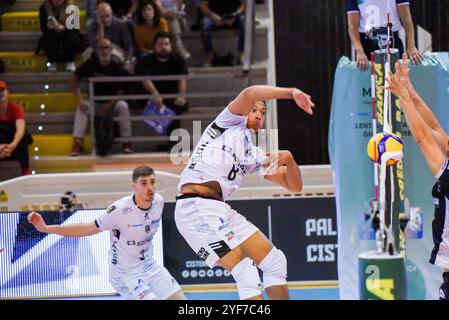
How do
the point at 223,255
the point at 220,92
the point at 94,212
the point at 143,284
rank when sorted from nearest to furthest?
1. the point at 223,255
2. the point at 143,284
3. the point at 94,212
4. the point at 220,92

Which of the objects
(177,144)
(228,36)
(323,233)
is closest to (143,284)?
(177,144)

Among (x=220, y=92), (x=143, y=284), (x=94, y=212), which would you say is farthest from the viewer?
(x=220, y=92)

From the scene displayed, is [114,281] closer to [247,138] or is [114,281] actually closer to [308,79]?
[247,138]

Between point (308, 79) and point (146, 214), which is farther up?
point (308, 79)

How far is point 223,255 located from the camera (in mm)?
6852

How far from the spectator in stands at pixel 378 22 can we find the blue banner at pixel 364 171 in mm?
104

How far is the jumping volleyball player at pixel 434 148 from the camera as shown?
6199 mm

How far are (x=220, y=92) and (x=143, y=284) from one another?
2191 millimetres

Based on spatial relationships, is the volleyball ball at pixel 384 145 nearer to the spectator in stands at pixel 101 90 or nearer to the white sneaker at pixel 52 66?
the spectator in stands at pixel 101 90

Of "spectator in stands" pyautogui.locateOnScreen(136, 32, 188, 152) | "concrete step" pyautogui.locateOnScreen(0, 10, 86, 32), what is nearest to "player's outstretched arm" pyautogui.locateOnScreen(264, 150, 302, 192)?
"spectator in stands" pyautogui.locateOnScreen(136, 32, 188, 152)

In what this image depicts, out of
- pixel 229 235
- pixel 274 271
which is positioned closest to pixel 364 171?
pixel 274 271

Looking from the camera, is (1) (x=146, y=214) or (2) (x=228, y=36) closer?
(1) (x=146, y=214)

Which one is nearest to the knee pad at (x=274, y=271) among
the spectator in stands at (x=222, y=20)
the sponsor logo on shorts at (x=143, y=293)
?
the sponsor logo on shorts at (x=143, y=293)

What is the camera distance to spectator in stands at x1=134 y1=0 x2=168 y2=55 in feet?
28.8
